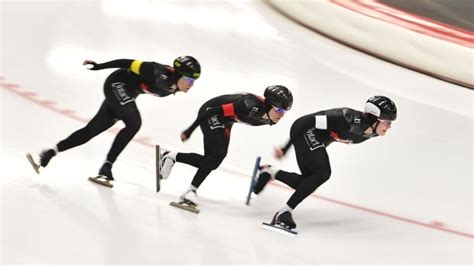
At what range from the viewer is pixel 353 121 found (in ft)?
14.3

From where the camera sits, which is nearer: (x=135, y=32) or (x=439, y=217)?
(x=439, y=217)

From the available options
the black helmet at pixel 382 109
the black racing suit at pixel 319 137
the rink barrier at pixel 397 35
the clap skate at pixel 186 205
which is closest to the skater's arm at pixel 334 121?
the black racing suit at pixel 319 137

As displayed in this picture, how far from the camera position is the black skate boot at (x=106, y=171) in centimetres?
458

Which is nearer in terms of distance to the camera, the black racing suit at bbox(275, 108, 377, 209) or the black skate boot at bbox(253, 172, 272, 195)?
the black racing suit at bbox(275, 108, 377, 209)

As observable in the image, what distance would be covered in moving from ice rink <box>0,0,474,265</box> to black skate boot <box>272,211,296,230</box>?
0.35 ft

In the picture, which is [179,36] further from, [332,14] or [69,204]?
[69,204]

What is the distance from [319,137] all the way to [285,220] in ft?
1.95

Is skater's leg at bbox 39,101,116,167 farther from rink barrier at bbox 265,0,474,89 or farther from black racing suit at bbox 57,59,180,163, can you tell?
rink barrier at bbox 265,0,474,89

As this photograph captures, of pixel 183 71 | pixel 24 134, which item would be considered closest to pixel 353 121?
pixel 183 71

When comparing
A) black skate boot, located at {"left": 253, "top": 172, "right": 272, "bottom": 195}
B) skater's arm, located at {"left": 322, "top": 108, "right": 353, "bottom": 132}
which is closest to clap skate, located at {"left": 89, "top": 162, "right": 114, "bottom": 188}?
black skate boot, located at {"left": 253, "top": 172, "right": 272, "bottom": 195}

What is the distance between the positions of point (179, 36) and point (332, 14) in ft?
5.75

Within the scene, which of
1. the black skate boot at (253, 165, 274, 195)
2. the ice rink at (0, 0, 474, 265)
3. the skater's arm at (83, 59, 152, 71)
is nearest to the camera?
the ice rink at (0, 0, 474, 265)

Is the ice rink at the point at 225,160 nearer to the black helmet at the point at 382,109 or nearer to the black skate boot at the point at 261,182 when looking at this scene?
the black skate boot at the point at 261,182

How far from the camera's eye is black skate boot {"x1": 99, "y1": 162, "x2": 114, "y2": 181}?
4578 millimetres
